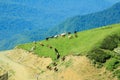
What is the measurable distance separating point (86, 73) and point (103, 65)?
12.2 feet

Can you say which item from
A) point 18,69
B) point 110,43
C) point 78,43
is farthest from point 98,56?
point 18,69

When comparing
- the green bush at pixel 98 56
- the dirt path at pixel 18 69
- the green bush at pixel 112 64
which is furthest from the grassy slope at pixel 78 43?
the dirt path at pixel 18 69

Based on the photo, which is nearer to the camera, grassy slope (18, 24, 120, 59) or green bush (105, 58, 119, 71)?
green bush (105, 58, 119, 71)

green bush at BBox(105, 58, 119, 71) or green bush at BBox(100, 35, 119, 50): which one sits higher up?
green bush at BBox(100, 35, 119, 50)

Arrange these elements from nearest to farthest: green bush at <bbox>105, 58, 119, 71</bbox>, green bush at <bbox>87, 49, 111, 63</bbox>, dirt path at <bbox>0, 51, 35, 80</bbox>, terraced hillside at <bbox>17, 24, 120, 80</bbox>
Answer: green bush at <bbox>105, 58, 119, 71</bbox> < terraced hillside at <bbox>17, 24, 120, 80</bbox> < green bush at <bbox>87, 49, 111, 63</bbox> < dirt path at <bbox>0, 51, 35, 80</bbox>

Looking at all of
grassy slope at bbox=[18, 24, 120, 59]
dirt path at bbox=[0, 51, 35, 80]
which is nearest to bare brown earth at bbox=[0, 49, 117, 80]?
dirt path at bbox=[0, 51, 35, 80]

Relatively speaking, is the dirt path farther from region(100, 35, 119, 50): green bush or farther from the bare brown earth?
region(100, 35, 119, 50): green bush

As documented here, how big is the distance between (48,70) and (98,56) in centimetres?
1271

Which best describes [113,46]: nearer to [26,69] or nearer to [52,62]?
[52,62]

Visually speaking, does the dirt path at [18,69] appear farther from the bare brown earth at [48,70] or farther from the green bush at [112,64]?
the green bush at [112,64]

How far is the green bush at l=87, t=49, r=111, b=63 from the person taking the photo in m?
73.9

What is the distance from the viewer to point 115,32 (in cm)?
8244

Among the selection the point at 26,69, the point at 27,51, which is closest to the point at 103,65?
the point at 26,69

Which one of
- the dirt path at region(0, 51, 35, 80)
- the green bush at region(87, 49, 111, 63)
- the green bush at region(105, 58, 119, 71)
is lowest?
the green bush at region(105, 58, 119, 71)
